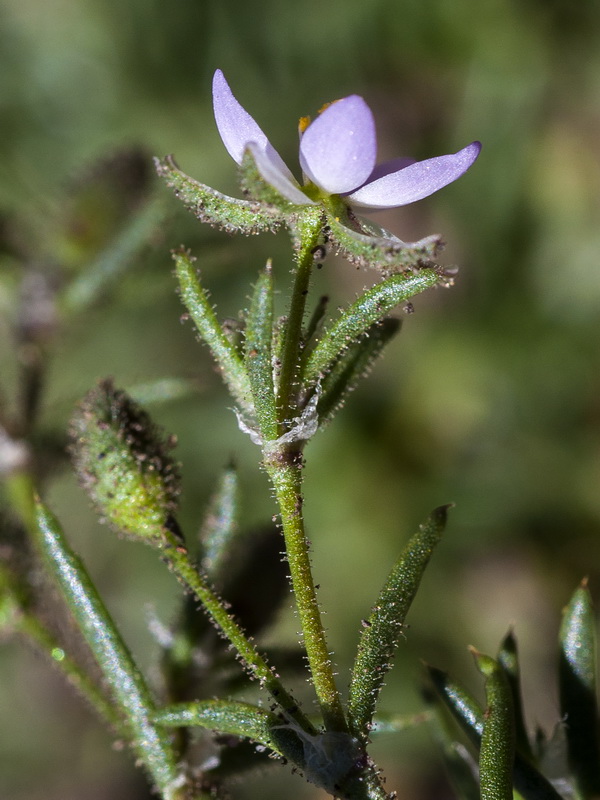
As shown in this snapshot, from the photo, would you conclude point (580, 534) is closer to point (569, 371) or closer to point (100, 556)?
point (569, 371)

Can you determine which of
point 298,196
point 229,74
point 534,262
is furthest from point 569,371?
point 298,196

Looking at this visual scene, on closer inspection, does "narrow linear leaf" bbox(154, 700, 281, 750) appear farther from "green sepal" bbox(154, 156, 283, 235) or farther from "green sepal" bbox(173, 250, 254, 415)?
"green sepal" bbox(154, 156, 283, 235)

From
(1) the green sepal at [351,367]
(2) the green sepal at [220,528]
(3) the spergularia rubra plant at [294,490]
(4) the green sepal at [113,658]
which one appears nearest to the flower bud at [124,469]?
(3) the spergularia rubra plant at [294,490]

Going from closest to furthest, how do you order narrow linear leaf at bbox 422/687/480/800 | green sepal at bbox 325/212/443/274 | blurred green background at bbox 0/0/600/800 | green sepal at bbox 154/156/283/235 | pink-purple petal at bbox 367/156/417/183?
1. green sepal at bbox 325/212/443/274
2. green sepal at bbox 154/156/283/235
3. pink-purple petal at bbox 367/156/417/183
4. narrow linear leaf at bbox 422/687/480/800
5. blurred green background at bbox 0/0/600/800

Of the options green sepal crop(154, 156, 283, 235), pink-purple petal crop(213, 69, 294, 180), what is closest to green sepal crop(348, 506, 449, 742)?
green sepal crop(154, 156, 283, 235)

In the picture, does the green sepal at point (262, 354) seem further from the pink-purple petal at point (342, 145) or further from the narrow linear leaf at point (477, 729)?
the narrow linear leaf at point (477, 729)

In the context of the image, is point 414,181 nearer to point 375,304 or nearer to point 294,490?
point 375,304
